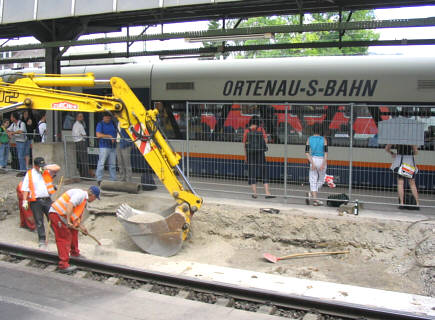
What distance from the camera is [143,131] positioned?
855cm

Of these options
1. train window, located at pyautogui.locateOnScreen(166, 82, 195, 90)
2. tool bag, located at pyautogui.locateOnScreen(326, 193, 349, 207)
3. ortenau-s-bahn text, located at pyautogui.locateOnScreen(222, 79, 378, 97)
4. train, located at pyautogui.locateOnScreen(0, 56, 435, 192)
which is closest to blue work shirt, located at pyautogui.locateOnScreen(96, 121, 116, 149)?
train, located at pyautogui.locateOnScreen(0, 56, 435, 192)

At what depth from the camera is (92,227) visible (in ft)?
33.1

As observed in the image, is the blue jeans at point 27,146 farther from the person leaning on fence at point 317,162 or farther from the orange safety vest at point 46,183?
the person leaning on fence at point 317,162

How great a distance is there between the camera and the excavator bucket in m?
8.42

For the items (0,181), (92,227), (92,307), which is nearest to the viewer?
(92,307)

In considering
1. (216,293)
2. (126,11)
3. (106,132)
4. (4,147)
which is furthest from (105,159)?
(216,293)

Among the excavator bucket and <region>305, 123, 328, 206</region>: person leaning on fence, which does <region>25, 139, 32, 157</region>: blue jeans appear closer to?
the excavator bucket

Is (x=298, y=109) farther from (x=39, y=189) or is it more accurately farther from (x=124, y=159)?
(x=39, y=189)

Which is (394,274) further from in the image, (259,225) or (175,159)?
(175,159)

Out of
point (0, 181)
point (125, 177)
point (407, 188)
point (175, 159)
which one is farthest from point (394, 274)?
point (0, 181)

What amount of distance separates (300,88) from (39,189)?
7.27m

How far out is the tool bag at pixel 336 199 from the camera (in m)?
9.75

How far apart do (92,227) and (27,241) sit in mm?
1424

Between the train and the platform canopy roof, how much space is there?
1.46m
